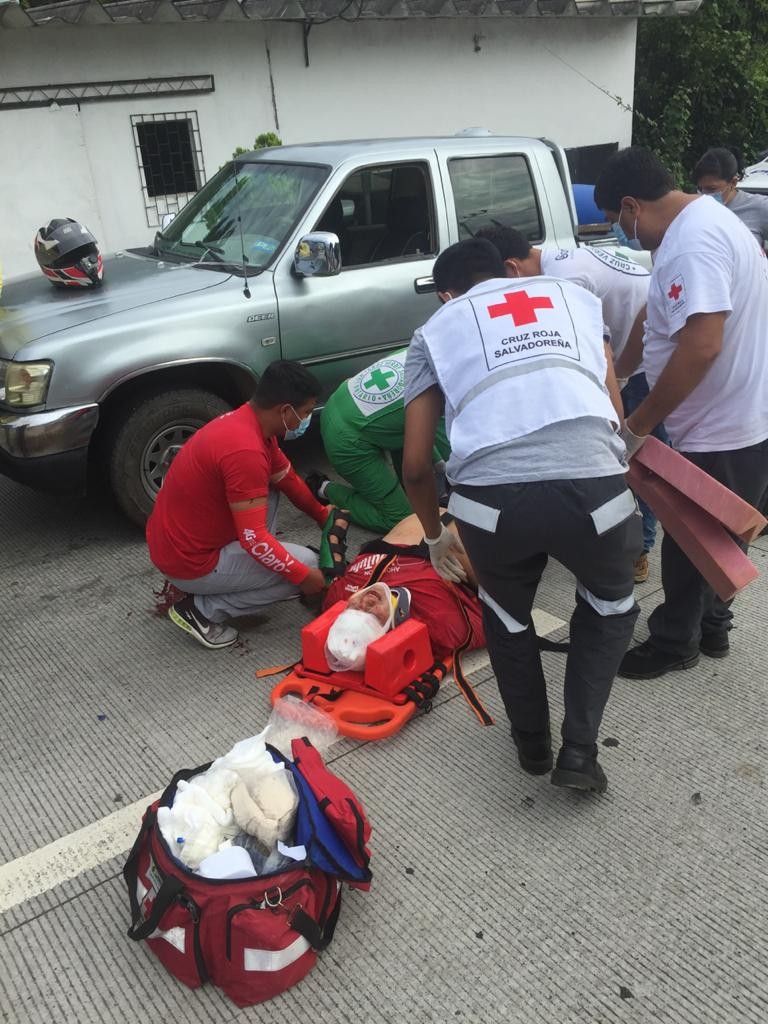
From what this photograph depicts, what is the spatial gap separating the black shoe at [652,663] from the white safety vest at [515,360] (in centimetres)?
127

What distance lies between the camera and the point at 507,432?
2.26 metres

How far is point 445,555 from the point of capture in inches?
114

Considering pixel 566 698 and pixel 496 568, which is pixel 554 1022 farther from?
pixel 496 568

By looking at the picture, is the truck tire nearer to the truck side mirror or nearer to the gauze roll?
the truck side mirror

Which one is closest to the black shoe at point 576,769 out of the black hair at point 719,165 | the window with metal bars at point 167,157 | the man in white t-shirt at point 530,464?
the man in white t-shirt at point 530,464

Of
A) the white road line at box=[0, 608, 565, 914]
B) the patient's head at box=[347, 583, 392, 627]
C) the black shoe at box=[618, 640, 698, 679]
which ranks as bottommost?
the black shoe at box=[618, 640, 698, 679]

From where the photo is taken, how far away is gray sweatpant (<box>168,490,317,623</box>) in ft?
11.7

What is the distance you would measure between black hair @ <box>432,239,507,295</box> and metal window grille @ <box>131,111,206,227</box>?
21.1ft

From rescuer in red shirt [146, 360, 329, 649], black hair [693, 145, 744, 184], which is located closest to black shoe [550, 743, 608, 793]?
rescuer in red shirt [146, 360, 329, 649]

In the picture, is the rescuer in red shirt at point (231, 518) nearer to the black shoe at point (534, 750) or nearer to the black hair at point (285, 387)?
the black hair at point (285, 387)

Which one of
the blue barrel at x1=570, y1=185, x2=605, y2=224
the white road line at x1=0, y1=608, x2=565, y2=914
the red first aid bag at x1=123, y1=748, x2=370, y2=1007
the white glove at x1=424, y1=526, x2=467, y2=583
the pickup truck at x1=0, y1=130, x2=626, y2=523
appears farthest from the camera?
the blue barrel at x1=570, y1=185, x2=605, y2=224

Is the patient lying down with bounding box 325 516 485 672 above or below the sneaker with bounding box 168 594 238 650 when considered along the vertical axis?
above

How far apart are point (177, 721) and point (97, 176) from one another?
6.57 m

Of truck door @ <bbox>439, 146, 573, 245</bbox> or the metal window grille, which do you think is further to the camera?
the metal window grille
